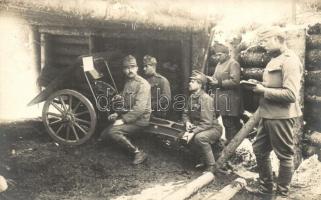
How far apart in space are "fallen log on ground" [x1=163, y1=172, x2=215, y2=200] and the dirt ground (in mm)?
169

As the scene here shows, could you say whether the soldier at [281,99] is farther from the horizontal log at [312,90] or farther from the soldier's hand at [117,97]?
the soldier's hand at [117,97]

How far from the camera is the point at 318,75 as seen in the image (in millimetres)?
4613

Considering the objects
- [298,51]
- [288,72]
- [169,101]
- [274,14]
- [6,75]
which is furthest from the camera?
[6,75]

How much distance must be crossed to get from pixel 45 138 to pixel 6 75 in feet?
9.04

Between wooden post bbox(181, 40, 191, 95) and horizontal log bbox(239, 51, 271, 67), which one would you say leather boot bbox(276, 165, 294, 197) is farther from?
wooden post bbox(181, 40, 191, 95)

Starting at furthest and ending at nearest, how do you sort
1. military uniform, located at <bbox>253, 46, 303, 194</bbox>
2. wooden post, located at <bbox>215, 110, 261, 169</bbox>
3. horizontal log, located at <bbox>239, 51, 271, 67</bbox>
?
horizontal log, located at <bbox>239, 51, 271, 67</bbox> → wooden post, located at <bbox>215, 110, 261, 169</bbox> → military uniform, located at <bbox>253, 46, 303, 194</bbox>

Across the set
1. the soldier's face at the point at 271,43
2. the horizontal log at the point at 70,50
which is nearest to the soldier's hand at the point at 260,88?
the soldier's face at the point at 271,43

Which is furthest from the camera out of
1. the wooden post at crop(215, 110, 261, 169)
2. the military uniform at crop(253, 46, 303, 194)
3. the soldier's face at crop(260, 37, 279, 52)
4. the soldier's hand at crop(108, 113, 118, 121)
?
the soldier's hand at crop(108, 113, 118, 121)

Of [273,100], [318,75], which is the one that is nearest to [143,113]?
[273,100]

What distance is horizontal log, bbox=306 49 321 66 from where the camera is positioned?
4613 millimetres

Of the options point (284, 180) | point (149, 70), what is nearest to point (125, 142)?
point (149, 70)

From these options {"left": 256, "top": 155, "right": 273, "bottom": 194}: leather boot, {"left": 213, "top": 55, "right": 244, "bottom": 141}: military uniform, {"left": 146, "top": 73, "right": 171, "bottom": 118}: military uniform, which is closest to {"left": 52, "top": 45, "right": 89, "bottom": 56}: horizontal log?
{"left": 146, "top": 73, "right": 171, "bottom": 118}: military uniform

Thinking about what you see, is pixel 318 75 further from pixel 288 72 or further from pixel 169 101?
pixel 169 101

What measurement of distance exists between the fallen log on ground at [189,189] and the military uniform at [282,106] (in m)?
0.71
